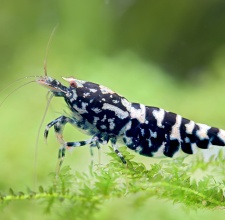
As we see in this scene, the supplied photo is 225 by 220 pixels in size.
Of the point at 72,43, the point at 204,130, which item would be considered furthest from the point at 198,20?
the point at 204,130

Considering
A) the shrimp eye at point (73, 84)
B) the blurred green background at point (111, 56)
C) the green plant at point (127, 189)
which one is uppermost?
the blurred green background at point (111, 56)

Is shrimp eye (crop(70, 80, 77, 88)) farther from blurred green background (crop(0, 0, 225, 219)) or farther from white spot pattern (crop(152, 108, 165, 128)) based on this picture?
blurred green background (crop(0, 0, 225, 219))

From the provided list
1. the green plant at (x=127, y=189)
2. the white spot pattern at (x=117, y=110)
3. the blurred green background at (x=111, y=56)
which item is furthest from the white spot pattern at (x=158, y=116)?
the blurred green background at (x=111, y=56)

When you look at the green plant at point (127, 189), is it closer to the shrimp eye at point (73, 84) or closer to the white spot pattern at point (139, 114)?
the white spot pattern at point (139, 114)

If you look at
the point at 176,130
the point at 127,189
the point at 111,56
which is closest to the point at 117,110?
the point at 176,130

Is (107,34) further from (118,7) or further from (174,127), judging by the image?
(174,127)

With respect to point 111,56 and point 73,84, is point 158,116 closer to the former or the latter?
point 73,84
